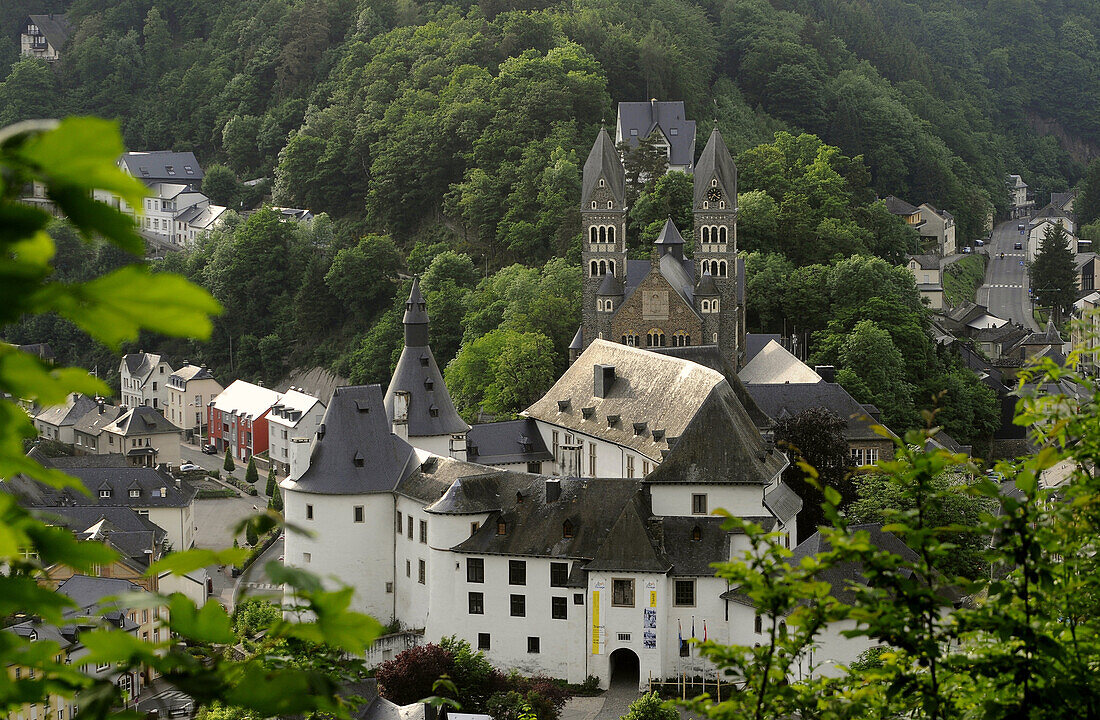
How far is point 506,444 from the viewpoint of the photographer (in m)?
54.5

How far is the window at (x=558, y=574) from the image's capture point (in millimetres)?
41812

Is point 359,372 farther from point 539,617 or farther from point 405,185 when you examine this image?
point 539,617

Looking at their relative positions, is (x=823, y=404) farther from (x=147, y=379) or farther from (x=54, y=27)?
(x=54, y=27)

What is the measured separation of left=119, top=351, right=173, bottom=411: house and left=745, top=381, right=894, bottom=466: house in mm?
47918

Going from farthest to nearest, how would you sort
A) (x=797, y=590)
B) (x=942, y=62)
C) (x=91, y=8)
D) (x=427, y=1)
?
1. (x=942, y=62)
2. (x=91, y=8)
3. (x=427, y=1)
4. (x=797, y=590)

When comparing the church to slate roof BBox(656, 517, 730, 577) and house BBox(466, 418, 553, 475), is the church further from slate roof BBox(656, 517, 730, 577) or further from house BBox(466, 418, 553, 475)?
slate roof BBox(656, 517, 730, 577)

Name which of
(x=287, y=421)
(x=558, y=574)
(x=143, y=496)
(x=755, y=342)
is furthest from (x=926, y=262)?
(x=558, y=574)

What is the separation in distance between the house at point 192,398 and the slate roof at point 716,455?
52819mm

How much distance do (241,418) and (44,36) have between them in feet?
248

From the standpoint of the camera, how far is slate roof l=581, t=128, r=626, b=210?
212 ft

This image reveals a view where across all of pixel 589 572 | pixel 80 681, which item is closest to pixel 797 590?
pixel 80 681

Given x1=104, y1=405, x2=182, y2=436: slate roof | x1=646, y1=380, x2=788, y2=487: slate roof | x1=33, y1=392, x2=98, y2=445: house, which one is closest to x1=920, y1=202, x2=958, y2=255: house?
x1=104, y1=405, x2=182, y2=436: slate roof

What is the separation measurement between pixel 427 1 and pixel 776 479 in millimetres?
81320

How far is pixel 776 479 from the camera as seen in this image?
1754 inches
